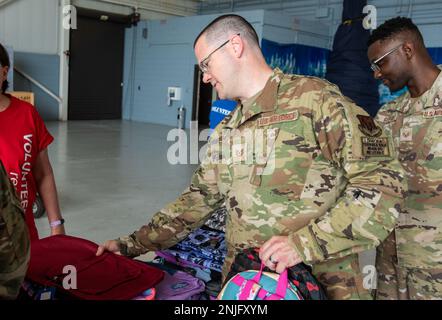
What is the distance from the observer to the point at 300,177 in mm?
1146

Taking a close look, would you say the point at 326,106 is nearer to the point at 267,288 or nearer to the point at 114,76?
the point at 267,288

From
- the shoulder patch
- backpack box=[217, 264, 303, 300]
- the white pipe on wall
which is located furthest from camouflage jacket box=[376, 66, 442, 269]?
the white pipe on wall

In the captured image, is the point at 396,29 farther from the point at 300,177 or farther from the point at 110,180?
the point at 110,180

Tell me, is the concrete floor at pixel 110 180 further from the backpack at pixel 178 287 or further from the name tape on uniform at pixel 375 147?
the name tape on uniform at pixel 375 147

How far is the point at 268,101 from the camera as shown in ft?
3.96

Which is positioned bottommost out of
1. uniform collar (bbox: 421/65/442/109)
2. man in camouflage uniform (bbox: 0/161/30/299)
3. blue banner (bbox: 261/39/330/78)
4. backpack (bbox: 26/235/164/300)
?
backpack (bbox: 26/235/164/300)

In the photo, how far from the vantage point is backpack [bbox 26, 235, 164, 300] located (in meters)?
1.09

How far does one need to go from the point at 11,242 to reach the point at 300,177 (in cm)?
70

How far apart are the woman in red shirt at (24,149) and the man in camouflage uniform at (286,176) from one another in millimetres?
509

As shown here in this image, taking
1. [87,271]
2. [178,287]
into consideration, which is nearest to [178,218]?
[178,287]

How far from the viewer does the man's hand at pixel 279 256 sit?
1.03 metres

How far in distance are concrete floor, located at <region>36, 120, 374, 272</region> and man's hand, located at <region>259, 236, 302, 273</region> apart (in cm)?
217

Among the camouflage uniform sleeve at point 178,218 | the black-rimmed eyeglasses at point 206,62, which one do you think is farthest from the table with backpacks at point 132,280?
the black-rimmed eyeglasses at point 206,62

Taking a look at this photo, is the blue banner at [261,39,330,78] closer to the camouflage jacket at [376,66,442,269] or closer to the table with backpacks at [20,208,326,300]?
the camouflage jacket at [376,66,442,269]
